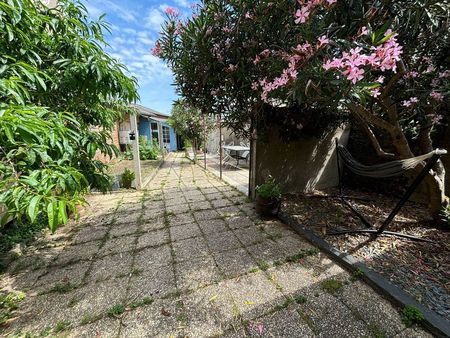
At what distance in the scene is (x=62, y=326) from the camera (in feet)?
4.52

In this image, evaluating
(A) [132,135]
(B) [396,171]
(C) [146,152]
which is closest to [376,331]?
(B) [396,171]

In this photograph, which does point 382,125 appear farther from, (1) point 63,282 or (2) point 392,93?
(1) point 63,282

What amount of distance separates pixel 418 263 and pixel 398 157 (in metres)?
1.51

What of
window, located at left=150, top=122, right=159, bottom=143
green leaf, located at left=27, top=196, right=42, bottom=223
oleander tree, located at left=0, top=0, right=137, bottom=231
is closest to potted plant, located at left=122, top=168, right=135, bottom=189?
oleander tree, located at left=0, top=0, right=137, bottom=231

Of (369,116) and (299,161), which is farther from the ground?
(369,116)

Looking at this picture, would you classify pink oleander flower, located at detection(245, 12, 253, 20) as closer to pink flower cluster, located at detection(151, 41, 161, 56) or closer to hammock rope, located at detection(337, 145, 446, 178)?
pink flower cluster, located at detection(151, 41, 161, 56)

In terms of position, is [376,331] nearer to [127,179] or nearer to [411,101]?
[411,101]

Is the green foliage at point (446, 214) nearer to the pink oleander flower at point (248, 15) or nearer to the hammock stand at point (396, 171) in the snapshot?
the hammock stand at point (396, 171)

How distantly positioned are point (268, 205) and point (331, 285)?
1.41 metres

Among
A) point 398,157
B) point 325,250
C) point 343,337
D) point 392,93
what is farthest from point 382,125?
point 343,337

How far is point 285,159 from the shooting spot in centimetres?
393

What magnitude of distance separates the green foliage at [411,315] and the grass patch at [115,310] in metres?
2.00

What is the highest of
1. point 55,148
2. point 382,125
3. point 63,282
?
point 382,125

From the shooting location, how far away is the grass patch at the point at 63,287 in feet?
5.60
